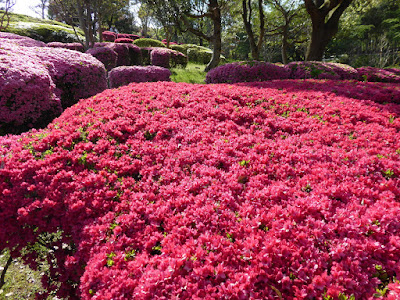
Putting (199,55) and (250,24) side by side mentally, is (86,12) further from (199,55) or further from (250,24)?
(199,55)

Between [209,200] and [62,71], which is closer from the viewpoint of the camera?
[209,200]

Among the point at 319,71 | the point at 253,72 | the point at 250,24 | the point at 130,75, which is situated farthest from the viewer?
the point at 250,24

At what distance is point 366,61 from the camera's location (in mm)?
34781

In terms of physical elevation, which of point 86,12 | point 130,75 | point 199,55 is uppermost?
point 86,12

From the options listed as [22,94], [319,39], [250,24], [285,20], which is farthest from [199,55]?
[22,94]

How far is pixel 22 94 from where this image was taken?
6.03 m

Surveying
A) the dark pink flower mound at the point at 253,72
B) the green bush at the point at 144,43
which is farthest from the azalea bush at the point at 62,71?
the green bush at the point at 144,43

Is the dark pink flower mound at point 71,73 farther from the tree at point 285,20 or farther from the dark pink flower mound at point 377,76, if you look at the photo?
the tree at point 285,20

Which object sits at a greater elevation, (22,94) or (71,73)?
(71,73)

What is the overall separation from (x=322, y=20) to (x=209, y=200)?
1608 centimetres

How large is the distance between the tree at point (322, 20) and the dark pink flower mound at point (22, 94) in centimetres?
1458

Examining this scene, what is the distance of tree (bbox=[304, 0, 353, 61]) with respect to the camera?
1342cm

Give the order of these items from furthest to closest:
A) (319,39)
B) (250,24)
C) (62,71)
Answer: (250,24)
(319,39)
(62,71)

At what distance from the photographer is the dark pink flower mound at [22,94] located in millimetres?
5836
